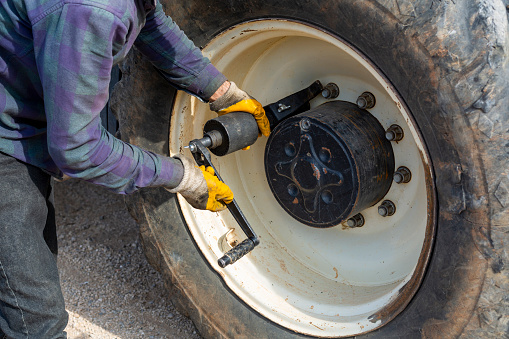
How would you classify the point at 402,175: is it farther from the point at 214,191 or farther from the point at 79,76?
the point at 79,76

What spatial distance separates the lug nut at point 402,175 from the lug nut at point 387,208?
11 centimetres

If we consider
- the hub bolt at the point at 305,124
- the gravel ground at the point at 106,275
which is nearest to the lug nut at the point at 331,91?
the hub bolt at the point at 305,124

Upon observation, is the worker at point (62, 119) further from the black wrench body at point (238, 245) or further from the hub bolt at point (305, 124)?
the hub bolt at point (305, 124)

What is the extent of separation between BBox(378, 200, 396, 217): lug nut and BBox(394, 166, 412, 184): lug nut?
4.2 inches

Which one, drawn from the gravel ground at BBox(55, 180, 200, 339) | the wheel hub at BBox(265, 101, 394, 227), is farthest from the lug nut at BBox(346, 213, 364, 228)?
the gravel ground at BBox(55, 180, 200, 339)

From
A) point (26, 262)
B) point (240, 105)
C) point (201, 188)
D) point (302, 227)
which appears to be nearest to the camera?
point (26, 262)

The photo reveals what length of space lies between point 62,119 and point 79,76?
0.13 m

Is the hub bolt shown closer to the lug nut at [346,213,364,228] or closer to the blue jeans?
the lug nut at [346,213,364,228]

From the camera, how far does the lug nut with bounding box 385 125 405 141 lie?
1.68 meters

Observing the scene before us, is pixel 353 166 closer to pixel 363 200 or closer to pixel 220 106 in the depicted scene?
pixel 363 200

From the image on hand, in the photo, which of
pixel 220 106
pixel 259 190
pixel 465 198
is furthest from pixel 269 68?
pixel 465 198

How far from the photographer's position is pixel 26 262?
166cm

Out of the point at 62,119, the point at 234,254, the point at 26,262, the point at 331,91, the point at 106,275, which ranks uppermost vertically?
the point at 331,91

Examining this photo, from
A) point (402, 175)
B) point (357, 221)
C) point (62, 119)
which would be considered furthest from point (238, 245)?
point (62, 119)
